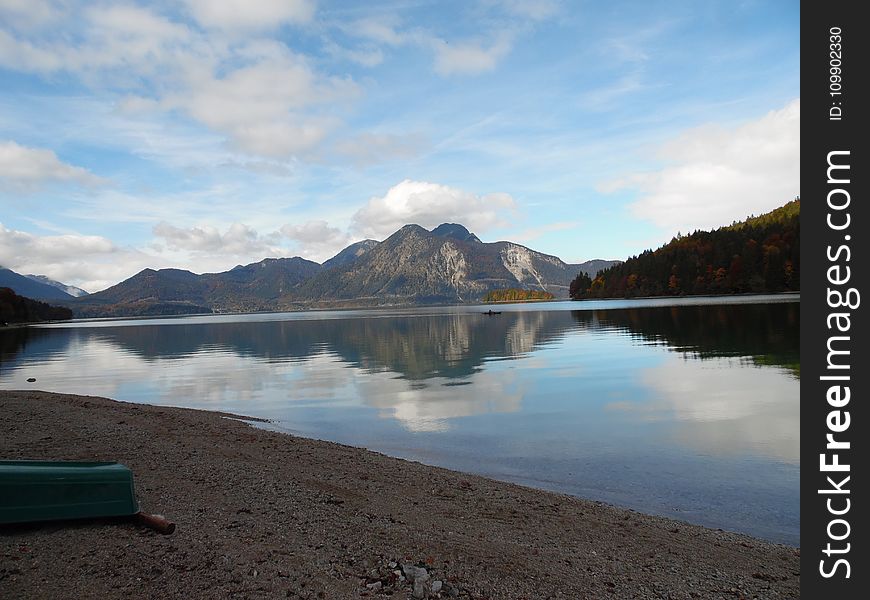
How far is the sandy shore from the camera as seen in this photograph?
7074 millimetres

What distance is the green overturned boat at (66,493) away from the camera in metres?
7.67

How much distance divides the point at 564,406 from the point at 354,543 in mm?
18133

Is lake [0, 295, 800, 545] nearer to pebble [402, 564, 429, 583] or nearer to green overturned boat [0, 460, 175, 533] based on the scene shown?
pebble [402, 564, 429, 583]

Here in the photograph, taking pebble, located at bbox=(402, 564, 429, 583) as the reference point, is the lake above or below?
below

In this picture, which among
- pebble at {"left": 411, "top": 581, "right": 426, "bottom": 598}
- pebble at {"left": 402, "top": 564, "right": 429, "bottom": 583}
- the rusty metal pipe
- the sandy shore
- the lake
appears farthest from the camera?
the lake

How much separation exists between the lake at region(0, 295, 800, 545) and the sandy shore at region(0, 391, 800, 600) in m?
2.46

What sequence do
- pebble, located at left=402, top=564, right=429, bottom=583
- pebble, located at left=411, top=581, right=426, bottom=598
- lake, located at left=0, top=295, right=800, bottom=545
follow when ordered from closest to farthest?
pebble, located at left=411, top=581, right=426, bottom=598 < pebble, located at left=402, top=564, right=429, bottom=583 < lake, located at left=0, top=295, right=800, bottom=545

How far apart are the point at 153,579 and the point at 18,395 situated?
25.4 meters

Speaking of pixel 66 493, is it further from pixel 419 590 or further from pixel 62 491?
pixel 419 590

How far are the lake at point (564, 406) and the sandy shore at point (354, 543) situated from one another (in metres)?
2.46

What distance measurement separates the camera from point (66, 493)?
7.99m
